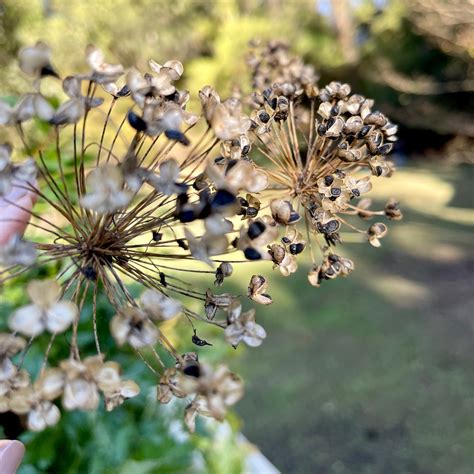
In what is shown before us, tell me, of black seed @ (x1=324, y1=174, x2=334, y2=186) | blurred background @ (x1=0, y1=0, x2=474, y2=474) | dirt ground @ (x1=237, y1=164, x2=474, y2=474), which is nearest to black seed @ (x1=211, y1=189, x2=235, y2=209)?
black seed @ (x1=324, y1=174, x2=334, y2=186)

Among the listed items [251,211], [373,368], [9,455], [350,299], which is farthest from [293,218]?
[350,299]

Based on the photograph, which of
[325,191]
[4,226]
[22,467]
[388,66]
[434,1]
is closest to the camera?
[325,191]

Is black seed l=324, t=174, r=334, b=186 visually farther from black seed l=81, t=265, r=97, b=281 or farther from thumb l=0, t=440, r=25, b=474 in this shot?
thumb l=0, t=440, r=25, b=474

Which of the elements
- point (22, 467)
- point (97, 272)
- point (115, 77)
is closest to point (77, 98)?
point (115, 77)

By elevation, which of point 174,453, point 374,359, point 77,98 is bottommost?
A: point 374,359

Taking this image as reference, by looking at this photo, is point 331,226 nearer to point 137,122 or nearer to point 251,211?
point 251,211

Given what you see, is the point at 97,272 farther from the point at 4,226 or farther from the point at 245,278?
the point at 245,278

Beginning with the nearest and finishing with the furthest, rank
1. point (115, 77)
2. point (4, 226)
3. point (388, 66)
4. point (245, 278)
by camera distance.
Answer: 1. point (115, 77)
2. point (4, 226)
3. point (245, 278)
4. point (388, 66)
